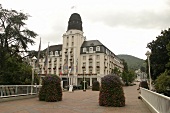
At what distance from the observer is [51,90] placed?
14211 mm

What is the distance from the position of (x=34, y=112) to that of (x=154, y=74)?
28.2 meters

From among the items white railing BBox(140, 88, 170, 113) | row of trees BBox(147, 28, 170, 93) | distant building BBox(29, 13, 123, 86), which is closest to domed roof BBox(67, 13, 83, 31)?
distant building BBox(29, 13, 123, 86)

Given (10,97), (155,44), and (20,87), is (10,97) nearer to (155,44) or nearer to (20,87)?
(20,87)

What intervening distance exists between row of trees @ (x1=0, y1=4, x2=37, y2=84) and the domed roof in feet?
129

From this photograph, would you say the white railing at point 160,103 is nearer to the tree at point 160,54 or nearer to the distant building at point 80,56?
the tree at point 160,54

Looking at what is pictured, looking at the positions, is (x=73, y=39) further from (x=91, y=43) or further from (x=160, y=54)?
(x=160, y=54)

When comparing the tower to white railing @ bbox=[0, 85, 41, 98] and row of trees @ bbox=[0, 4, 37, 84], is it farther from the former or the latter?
white railing @ bbox=[0, 85, 41, 98]

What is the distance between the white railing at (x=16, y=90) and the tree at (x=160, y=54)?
2242 cm

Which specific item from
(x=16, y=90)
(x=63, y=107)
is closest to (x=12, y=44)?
(x=16, y=90)

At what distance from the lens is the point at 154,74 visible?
32938 millimetres

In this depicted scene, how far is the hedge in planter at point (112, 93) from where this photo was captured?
11.6 metres

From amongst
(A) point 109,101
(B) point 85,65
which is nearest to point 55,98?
(A) point 109,101

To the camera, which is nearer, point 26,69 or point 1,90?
point 1,90

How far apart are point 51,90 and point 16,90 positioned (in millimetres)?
3226
